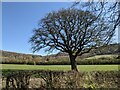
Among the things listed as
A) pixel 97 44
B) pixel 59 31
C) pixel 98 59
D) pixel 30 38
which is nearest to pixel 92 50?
pixel 97 44

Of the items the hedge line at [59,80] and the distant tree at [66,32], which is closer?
the hedge line at [59,80]

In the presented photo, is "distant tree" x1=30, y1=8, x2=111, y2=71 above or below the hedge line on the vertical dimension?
above

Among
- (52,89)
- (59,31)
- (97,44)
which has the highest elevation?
(59,31)

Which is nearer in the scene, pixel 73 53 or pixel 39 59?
pixel 73 53

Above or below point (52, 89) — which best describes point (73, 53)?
above

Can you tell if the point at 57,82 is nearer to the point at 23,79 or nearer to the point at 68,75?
the point at 68,75

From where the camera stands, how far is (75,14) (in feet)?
118

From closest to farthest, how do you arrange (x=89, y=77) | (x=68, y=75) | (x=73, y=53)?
(x=68, y=75) → (x=89, y=77) → (x=73, y=53)

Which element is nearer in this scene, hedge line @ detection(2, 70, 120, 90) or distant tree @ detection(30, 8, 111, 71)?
hedge line @ detection(2, 70, 120, 90)

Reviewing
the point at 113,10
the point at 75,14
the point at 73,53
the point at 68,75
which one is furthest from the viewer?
the point at 73,53

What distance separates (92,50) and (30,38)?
9.47 metres

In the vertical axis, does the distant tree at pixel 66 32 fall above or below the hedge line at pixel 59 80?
above

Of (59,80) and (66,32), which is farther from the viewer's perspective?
(66,32)

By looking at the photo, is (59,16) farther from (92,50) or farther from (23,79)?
(23,79)
